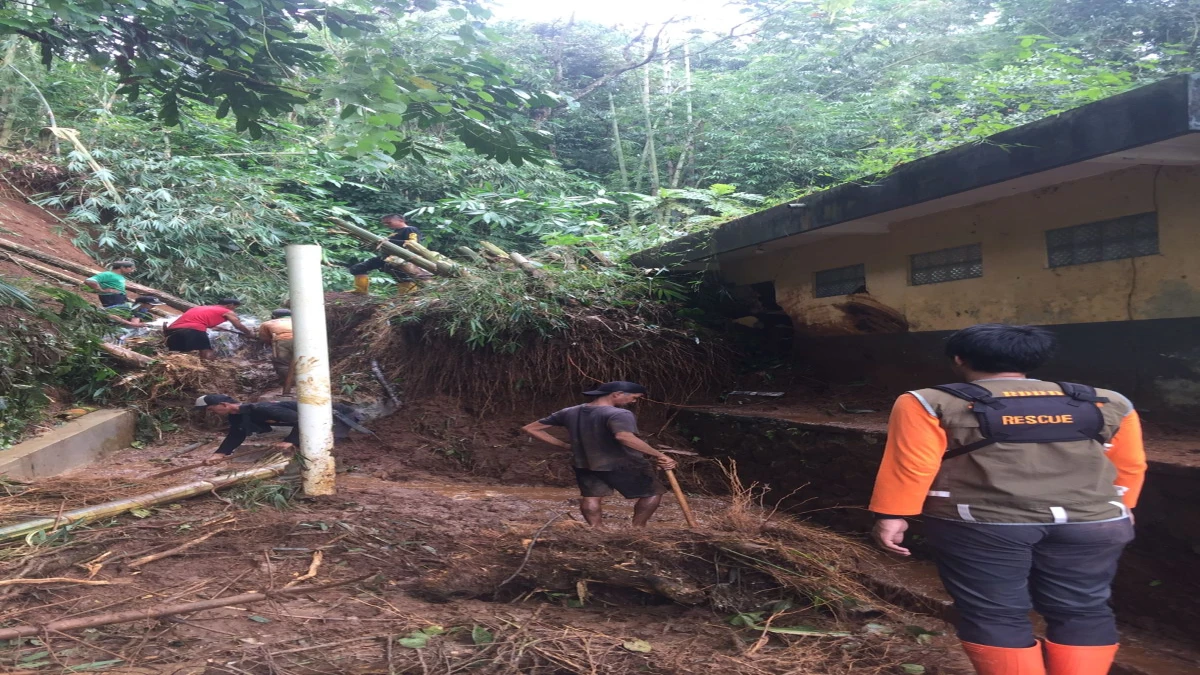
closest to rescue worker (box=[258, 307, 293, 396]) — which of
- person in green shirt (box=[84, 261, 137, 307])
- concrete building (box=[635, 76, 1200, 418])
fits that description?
person in green shirt (box=[84, 261, 137, 307])

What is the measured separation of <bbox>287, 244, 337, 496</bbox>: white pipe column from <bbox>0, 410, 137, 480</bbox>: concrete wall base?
→ 2.33 meters

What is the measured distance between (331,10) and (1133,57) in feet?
32.0

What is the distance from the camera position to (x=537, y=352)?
332 inches

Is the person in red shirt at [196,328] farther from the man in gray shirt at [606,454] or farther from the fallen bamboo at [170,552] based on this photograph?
the man in gray shirt at [606,454]

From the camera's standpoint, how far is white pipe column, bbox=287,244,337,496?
561cm

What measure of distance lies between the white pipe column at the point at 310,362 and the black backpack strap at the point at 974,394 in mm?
4395

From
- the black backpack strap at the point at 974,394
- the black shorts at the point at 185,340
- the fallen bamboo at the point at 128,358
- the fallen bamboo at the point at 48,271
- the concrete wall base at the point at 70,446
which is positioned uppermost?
the fallen bamboo at the point at 48,271

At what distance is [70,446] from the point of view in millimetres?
7133

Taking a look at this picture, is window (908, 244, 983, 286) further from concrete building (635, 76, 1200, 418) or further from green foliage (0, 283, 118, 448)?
green foliage (0, 283, 118, 448)

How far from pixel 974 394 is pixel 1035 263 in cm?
335

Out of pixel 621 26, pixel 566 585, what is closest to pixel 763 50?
pixel 621 26

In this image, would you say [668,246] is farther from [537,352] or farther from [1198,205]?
[1198,205]

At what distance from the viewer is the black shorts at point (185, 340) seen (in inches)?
384

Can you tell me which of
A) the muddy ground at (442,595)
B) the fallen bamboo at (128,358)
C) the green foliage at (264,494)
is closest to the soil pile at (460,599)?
the muddy ground at (442,595)
